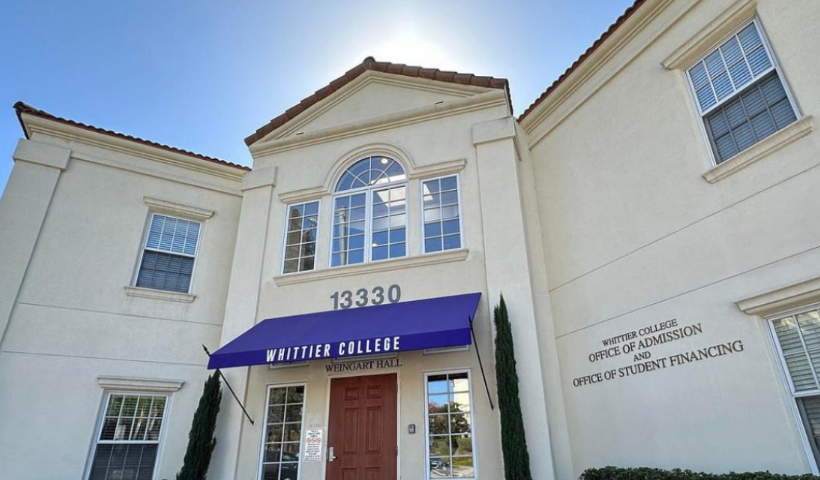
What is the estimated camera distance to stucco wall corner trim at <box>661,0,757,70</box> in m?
7.75

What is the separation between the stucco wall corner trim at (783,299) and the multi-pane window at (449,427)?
15.4ft

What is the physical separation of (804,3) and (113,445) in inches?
570

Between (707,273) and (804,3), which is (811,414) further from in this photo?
(804,3)

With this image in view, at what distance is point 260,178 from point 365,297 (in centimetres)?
453

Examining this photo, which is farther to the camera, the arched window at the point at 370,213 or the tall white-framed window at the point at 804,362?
the arched window at the point at 370,213

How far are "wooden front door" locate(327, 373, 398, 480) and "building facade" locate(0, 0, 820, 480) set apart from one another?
1.9 inches

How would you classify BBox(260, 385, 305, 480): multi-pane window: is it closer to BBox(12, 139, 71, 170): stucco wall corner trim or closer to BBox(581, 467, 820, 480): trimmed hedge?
BBox(581, 467, 820, 480): trimmed hedge

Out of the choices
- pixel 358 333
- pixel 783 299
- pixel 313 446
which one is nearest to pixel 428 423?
pixel 358 333

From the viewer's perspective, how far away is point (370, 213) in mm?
11438

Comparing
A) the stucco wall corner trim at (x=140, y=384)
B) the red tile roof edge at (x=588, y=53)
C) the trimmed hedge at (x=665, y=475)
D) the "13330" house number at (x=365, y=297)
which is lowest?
the trimmed hedge at (x=665, y=475)

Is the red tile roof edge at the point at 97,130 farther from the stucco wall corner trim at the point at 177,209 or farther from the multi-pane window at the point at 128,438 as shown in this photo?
the multi-pane window at the point at 128,438

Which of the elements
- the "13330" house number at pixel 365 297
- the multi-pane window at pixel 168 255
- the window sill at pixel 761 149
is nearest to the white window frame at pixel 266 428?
the "13330" house number at pixel 365 297

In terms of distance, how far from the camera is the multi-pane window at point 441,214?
1058 centimetres

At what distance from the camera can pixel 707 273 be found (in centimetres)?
753
